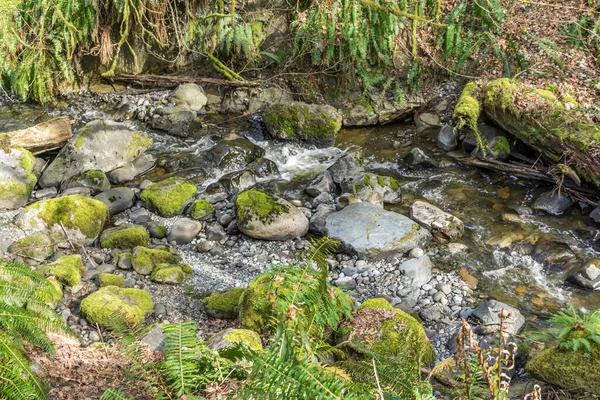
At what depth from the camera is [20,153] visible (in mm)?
7289

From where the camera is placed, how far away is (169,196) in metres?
6.80

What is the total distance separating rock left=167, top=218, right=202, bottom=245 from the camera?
20.3 feet

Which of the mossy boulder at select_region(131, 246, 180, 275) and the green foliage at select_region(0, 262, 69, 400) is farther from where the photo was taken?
the mossy boulder at select_region(131, 246, 180, 275)

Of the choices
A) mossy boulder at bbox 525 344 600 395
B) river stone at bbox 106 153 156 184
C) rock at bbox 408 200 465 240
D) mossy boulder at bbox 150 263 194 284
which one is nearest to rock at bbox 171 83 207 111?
river stone at bbox 106 153 156 184

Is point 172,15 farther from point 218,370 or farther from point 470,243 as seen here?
point 218,370

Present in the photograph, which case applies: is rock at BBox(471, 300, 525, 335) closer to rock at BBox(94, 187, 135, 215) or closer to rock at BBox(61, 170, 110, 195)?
rock at BBox(94, 187, 135, 215)

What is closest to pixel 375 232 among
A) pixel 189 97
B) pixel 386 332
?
pixel 386 332

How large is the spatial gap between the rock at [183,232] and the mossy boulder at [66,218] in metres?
0.85

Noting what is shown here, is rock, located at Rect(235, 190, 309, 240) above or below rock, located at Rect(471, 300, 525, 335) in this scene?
above

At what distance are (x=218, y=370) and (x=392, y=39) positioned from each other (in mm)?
7637

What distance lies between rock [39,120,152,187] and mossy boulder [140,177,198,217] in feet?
3.95

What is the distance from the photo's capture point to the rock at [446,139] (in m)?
8.12

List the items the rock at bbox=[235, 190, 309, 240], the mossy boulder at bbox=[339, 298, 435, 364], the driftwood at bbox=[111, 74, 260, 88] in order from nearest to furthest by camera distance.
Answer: the mossy boulder at bbox=[339, 298, 435, 364] < the rock at bbox=[235, 190, 309, 240] < the driftwood at bbox=[111, 74, 260, 88]

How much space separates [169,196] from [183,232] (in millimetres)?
808
